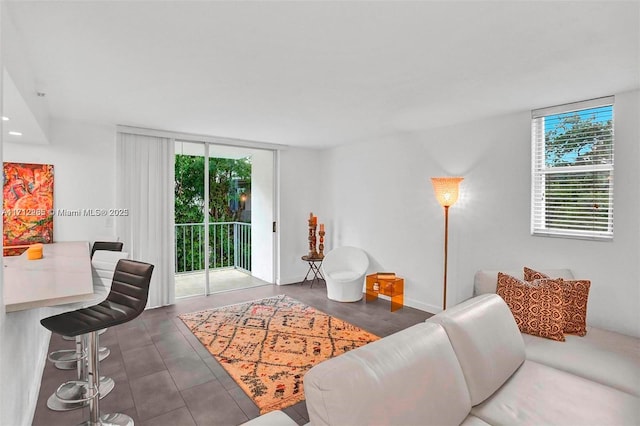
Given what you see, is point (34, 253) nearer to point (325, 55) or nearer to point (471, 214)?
point (325, 55)

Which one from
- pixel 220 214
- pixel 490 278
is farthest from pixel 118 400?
pixel 220 214

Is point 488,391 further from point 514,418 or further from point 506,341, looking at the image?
point 506,341

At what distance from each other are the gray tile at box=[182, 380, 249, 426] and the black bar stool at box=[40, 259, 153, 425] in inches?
16.2

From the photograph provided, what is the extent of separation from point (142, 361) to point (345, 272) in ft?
10.1

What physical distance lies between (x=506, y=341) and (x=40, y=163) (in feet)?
16.4

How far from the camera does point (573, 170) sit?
331 cm

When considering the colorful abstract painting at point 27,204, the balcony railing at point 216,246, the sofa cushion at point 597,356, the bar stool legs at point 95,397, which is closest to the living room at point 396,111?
the colorful abstract painting at point 27,204

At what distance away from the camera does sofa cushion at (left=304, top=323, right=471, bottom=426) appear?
1.24 metres

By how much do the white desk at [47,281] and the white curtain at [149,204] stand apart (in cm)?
123

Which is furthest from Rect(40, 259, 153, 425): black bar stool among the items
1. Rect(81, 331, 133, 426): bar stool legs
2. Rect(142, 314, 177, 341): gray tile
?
Rect(142, 314, 177, 341): gray tile

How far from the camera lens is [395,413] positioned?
1.31 m

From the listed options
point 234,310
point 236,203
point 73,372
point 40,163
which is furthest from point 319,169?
point 73,372

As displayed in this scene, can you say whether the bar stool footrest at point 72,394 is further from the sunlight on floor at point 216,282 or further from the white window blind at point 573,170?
the white window blind at point 573,170

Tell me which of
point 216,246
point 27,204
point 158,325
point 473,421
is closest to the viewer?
point 473,421
